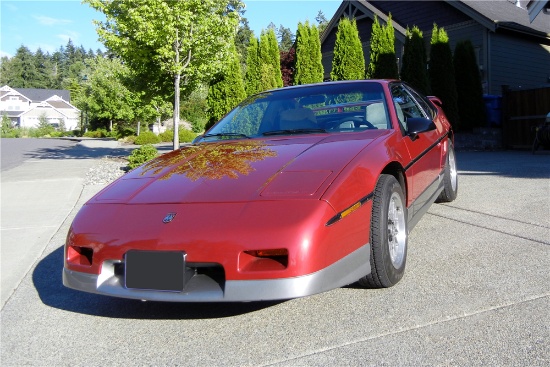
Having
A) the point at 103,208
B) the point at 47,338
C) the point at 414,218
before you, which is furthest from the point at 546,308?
the point at 47,338

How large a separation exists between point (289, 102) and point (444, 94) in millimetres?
13025

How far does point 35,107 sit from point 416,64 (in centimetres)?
9264

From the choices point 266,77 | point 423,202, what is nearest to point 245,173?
point 423,202

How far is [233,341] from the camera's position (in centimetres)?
295

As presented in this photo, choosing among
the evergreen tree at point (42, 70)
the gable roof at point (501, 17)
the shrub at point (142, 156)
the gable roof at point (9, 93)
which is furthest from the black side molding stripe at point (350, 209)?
the evergreen tree at point (42, 70)

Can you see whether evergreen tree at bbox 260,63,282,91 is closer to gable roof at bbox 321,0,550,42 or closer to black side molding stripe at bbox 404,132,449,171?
gable roof at bbox 321,0,550,42

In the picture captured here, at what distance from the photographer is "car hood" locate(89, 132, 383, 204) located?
312cm

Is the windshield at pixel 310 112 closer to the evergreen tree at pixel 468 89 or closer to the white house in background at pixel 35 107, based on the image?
the evergreen tree at pixel 468 89

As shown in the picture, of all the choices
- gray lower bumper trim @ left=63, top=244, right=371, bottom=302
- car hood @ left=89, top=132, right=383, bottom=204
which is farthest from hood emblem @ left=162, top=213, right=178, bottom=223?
gray lower bumper trim @ left=63, top=244, right=371, bottom=302

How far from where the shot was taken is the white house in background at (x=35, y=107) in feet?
312

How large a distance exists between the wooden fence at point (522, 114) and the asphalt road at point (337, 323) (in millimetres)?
11956

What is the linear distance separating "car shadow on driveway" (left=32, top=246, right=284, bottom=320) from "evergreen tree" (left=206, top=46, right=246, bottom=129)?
11.1m

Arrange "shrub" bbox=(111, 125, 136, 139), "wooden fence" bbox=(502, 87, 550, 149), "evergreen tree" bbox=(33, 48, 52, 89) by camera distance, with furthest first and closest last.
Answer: "evergreen tree" bbox=(33, 48, 52, 89) < "shrub" bbox=(111, 125, 136, 139) < "wooden fence" bbox=(502, 87, 550, 149)

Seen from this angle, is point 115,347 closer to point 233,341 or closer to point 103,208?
point 233,341
